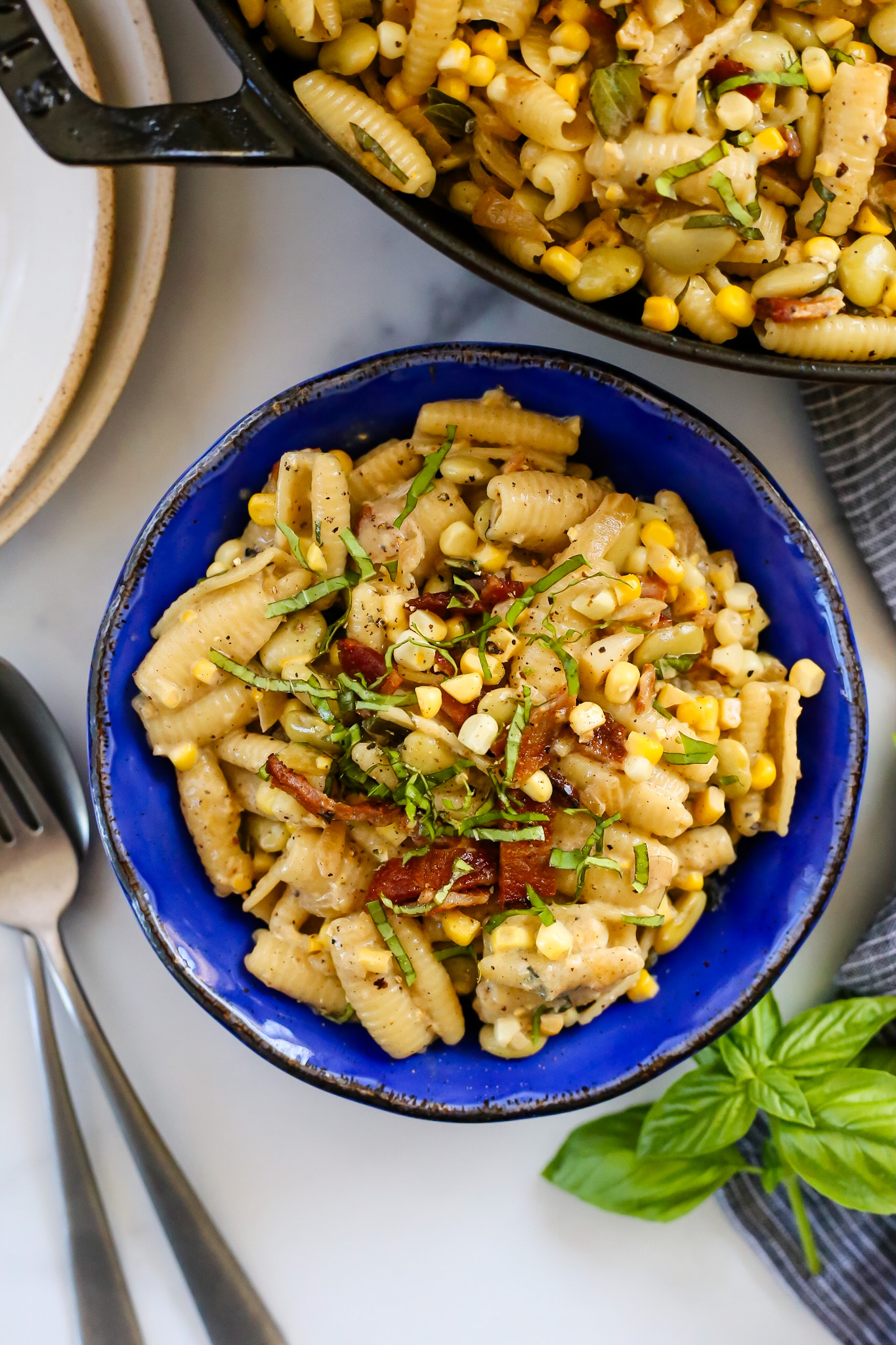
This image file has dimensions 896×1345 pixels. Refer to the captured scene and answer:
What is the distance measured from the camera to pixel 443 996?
179 centimetres

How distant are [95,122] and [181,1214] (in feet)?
6.46

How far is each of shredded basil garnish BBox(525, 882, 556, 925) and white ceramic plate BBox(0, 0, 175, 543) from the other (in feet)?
3.76

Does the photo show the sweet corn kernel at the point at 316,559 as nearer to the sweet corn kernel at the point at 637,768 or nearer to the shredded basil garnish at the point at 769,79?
the sweet corn kernel at the point at 637,768

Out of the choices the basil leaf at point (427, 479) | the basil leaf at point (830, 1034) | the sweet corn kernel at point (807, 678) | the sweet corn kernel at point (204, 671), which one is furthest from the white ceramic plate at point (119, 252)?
the basil leaf at point (830, 1034)

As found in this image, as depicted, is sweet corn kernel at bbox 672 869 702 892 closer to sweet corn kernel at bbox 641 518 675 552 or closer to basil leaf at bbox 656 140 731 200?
sweet corn kernel at bbox 641 518 675 552

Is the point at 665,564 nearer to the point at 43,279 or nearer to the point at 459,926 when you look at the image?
the point at 459,926

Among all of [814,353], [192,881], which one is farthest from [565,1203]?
[814,353]

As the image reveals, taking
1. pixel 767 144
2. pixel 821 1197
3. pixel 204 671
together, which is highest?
pixel 767 144

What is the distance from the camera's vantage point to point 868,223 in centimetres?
162

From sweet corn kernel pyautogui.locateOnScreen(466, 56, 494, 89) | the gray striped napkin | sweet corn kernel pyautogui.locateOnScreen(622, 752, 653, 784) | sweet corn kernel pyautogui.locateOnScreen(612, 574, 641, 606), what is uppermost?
sweet corn kernel pyautogui.locateOnScreen(466, 56, 494, 89)

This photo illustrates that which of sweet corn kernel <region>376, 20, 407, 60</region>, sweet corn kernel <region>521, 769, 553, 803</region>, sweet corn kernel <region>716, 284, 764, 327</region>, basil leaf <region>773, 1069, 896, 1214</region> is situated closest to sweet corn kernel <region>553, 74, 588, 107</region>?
sweet corn kernel <region>376, 20, 407, 60</region>

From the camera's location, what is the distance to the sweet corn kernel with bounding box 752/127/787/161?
5.06 ft

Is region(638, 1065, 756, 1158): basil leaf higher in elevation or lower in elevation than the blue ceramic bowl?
lower

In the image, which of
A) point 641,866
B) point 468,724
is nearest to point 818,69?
point 468,724
